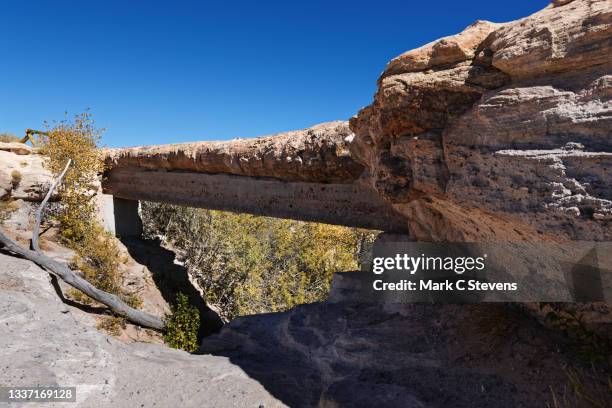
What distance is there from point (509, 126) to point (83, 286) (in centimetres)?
763

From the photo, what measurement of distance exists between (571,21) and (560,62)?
0.81ft

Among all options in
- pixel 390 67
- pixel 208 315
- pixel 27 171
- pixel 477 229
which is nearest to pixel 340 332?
pixel 477 229

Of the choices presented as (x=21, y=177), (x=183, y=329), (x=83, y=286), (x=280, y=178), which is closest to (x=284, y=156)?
(x=280, y=178)

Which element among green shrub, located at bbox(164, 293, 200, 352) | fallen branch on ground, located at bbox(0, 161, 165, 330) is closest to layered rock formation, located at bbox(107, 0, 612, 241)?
green shrub, located at bbox(164, 293, 200, 352)

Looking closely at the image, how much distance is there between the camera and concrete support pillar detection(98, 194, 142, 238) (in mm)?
10160

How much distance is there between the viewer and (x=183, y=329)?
23.7 feet

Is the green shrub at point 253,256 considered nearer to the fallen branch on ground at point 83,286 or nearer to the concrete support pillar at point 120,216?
the concrete support pillar at point 120,216

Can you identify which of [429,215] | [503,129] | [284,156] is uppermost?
[284,156]

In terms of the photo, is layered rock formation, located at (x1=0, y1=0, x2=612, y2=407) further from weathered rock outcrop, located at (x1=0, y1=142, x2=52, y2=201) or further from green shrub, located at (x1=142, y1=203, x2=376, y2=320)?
green shrub, located at (x1=142, y1=203, x2=376, y2=320)

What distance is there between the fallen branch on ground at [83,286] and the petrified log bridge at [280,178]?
2.27 m

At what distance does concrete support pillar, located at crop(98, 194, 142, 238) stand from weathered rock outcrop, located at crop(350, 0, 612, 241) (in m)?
8.95

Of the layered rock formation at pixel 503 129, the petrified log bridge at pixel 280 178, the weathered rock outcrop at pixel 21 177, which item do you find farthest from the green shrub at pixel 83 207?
the layered rock formation at pixel 503 129

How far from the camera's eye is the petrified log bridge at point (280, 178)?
5129 mm

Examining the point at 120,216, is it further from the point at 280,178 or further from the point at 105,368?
the point at 105,368
